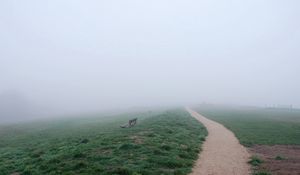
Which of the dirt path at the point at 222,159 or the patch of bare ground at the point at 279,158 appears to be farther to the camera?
the patch of bare ground at the point at 279,158

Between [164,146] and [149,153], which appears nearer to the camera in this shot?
[149,153]

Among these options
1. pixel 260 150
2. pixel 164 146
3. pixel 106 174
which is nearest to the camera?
pixel 106 174

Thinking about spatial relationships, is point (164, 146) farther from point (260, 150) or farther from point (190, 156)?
point (260, 150)

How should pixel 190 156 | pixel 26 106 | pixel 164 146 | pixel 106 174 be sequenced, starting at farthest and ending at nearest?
pixel 26 106 → pixel 164 146 → pixel 190 156 → pixel 106 174

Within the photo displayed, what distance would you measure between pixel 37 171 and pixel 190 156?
1090 cm

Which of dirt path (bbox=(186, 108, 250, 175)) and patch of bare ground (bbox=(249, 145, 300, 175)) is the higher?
dirt path (bbox=(186, 108, 250, 175))

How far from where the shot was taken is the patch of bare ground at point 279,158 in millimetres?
17109

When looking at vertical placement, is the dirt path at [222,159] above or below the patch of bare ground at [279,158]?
above

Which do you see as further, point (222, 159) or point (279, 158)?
point (279, 158)

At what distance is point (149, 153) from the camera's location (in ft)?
66.9

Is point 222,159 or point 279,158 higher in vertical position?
point 222,159

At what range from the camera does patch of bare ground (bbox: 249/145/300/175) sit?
1711 cm

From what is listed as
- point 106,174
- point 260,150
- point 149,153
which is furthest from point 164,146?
point 260,150

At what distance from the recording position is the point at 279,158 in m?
20.8
